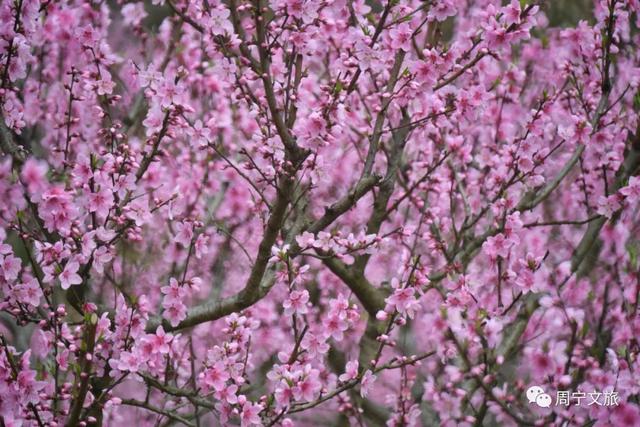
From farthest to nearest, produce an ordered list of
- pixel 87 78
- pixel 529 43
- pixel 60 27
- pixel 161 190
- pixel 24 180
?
pixel 529 43 → pixel 161 190 → pixel 60 27 → pixel 87 78 → pixel 24 180

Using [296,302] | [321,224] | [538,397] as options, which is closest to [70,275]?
[296,302]

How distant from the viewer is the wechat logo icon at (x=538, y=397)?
14.4ft

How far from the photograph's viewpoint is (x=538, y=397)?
4.49 m

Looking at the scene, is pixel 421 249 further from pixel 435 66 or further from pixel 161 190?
pixel 435 66

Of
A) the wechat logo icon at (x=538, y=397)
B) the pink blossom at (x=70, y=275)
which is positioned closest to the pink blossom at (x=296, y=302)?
the pink blossom at (x=70, y=275)

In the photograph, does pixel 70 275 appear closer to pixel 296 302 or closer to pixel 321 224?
pixel 296 302

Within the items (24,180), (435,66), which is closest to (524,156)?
(435,66)

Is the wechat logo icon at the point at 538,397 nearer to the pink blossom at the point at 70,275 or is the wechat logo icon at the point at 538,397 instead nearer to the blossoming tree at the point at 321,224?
the blossoming tree at the point at 321,224

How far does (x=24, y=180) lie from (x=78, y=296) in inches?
30.2

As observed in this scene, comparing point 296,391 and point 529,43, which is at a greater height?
point 529,43

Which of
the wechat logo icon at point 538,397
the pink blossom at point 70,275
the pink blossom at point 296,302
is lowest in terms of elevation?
the wechat logo icon at point 538,397

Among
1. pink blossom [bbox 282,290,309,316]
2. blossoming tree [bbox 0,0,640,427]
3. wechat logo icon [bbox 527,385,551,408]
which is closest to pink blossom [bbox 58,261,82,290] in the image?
blossoming tree [bbox 0,0,640,427]

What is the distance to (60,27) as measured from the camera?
648cm

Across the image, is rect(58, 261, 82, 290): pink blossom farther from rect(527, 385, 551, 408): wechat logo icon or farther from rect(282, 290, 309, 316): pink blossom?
rect(527, 385, 551, 408): wechat logo icon
